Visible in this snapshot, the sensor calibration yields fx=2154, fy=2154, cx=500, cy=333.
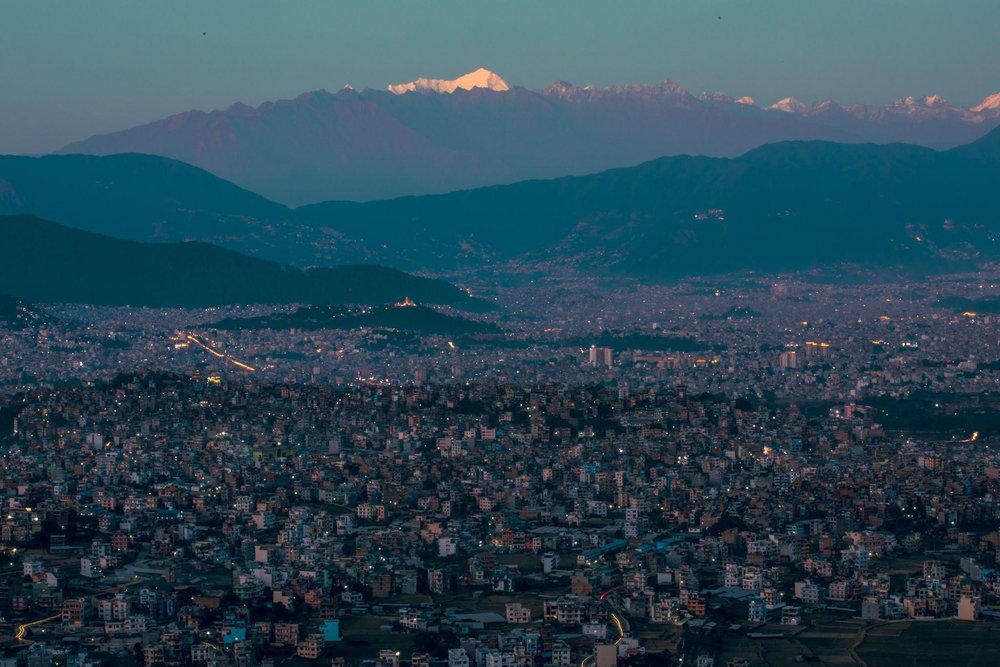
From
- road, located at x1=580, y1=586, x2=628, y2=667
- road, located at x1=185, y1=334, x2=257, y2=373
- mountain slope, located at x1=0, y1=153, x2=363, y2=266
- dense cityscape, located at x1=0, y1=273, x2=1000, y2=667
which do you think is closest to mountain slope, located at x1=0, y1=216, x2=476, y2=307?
road, located at x1=185, y1=334, x2=257, y2=373

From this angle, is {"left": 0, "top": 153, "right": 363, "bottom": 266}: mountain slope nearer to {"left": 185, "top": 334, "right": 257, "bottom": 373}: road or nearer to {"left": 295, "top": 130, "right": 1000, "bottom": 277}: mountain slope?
{"left": 295, "top": 130, "right": 1000, "bottom": 277}: mountain slope

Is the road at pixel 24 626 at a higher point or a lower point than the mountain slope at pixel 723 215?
lower

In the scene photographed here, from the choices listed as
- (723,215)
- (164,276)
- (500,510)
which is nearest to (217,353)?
(164,276)

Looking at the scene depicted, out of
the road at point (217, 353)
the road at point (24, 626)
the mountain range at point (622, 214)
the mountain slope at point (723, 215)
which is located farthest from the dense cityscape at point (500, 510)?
the mountain slope at point (723, 215)

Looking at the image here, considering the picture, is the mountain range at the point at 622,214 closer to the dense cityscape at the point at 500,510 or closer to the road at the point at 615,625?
the dense cityscape at the point at 500,510

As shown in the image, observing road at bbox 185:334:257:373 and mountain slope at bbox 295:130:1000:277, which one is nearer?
road at bbox 185:334:257:373

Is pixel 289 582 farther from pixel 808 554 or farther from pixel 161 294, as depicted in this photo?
pixel 161 294

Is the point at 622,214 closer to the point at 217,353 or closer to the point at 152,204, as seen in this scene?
the point at 152,204

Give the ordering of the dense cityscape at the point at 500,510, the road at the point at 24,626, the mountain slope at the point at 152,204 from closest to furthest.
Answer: the road at the point at 24,626, the dense cityscape at the point at 500,510, the mountain slope at the point at 152,204
